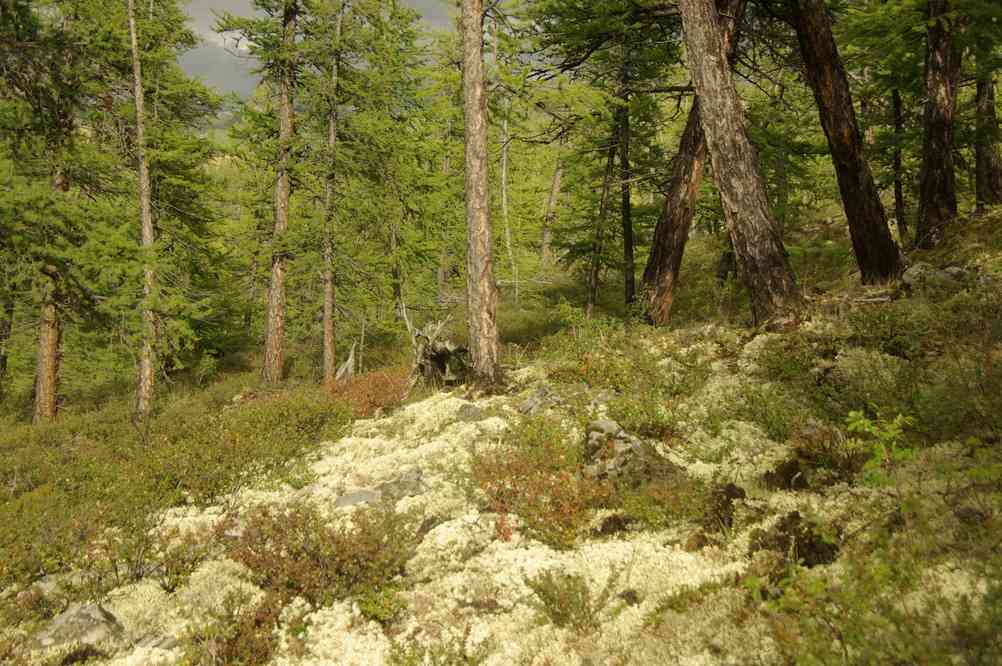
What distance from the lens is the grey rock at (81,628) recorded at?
431cm

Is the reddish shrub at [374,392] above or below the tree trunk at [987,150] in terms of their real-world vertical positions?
below

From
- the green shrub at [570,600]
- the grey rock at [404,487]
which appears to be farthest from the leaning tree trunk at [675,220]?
the green shrub at [570,600]

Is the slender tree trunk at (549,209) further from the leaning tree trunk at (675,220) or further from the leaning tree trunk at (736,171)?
the leaning tree trunk at (736,171)

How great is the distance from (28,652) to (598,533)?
15.1 feet

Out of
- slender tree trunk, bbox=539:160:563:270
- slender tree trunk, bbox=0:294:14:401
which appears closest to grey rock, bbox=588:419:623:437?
slender tree trunk, bbox=0:294:14:401

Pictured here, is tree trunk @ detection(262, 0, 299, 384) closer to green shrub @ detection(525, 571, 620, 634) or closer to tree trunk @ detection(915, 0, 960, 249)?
green shrub @ detection(525, 571, 620, 634)

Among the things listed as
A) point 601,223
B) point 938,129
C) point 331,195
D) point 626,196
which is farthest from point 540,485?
point 626,196

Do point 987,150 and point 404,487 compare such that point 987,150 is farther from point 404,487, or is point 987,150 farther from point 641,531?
point 404,487

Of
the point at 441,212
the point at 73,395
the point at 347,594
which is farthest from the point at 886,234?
the point at 73,395

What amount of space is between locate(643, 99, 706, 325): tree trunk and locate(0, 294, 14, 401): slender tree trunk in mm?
14274

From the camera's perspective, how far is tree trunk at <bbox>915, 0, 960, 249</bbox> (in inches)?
410

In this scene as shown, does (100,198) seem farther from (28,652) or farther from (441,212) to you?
(28,652)

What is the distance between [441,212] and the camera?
19953 millimetres

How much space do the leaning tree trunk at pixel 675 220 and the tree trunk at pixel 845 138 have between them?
2193 millimetres
